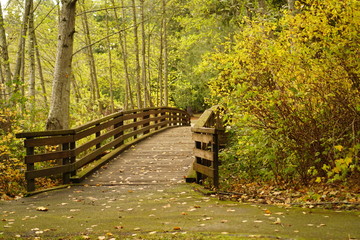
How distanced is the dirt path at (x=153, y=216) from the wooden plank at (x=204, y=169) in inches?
16.5

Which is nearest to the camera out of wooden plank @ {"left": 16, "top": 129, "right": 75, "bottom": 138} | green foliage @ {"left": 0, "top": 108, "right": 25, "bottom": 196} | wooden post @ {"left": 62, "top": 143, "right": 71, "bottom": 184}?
wooden plank @ {"left": 16, "top": 129, "right": 75, "bottom": 138}

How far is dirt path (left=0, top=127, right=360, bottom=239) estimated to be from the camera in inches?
177

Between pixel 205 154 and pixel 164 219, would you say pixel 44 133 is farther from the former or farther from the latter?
pixel 164 219

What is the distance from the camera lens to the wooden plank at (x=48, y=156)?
26.3 feet

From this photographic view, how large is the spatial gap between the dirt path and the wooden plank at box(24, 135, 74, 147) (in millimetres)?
1034

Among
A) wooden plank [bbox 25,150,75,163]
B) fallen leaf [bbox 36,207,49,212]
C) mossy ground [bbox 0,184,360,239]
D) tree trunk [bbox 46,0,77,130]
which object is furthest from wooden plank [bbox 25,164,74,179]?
fallen leaf [bbox 36,207,49,212]

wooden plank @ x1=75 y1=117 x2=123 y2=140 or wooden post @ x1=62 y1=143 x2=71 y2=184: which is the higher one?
wooden plank @ x1=75 y1=117 x2=123 y2=140

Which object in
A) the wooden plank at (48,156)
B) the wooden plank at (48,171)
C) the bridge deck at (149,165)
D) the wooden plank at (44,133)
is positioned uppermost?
the wooden plank at (44,133)

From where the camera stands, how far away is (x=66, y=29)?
9922mm

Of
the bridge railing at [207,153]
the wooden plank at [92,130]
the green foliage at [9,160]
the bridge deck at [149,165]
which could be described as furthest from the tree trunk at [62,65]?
the bridge railing at [207,153]

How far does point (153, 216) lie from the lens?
18.5 ft

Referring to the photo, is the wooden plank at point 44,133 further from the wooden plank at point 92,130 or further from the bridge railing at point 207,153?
the bridge railing at point 207,153

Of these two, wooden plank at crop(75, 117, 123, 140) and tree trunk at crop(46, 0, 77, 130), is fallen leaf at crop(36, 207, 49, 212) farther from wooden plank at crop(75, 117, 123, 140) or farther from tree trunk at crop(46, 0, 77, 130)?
tree trunk at crop(46, 0, 77, 130)

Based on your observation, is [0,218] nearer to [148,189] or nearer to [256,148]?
[148,189]
